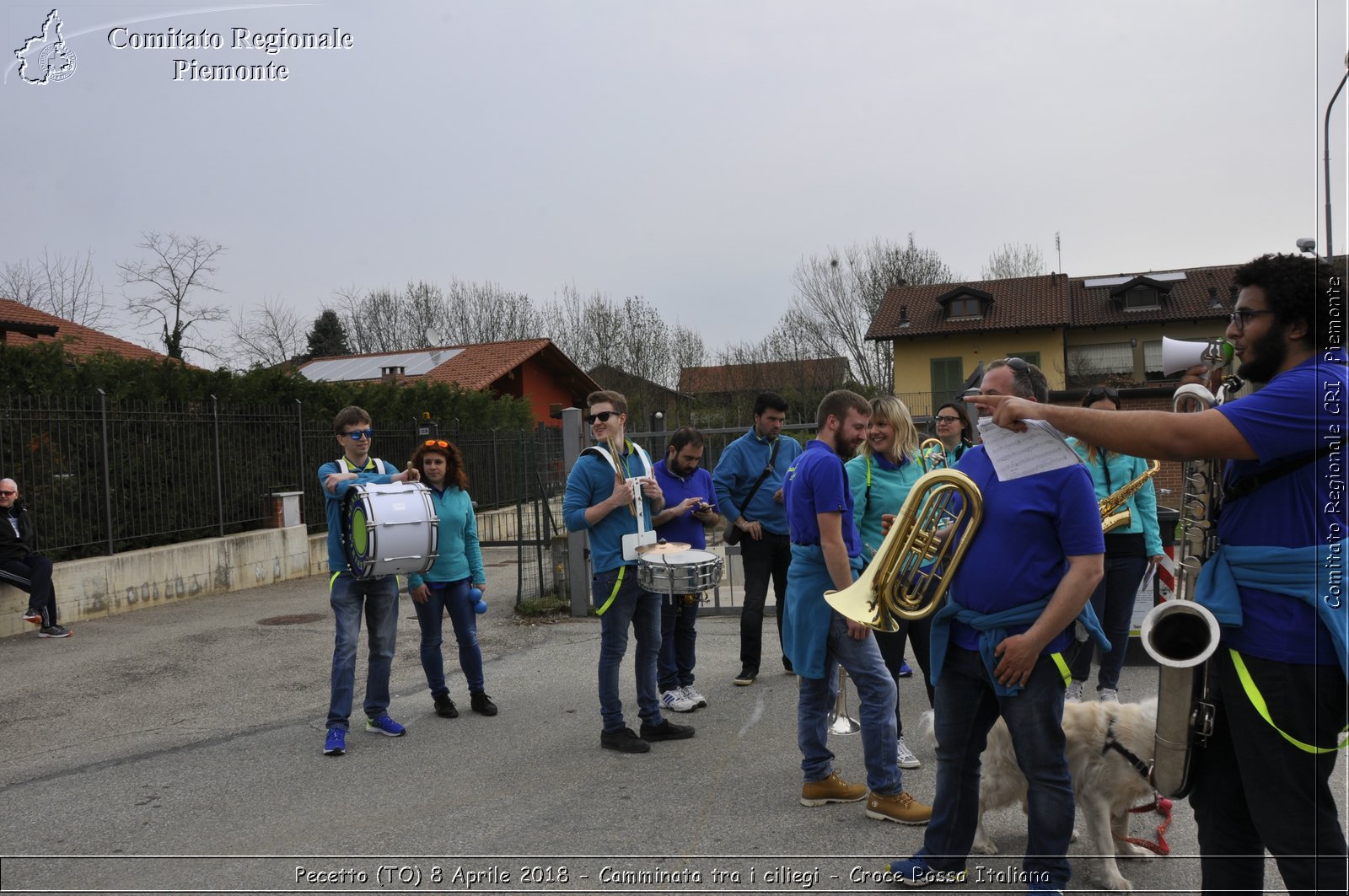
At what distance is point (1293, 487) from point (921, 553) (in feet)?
4.43

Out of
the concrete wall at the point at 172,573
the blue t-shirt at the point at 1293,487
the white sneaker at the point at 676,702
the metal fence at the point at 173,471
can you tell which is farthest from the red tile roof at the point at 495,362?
the blue t-shirt at the point at 1293,487

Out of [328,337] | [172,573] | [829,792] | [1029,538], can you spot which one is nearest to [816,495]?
[1029,538]

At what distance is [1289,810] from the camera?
2.59 meters

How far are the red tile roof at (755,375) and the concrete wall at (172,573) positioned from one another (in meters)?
26.3

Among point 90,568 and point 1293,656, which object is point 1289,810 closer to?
point 1293,656

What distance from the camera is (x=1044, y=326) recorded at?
4325 centimetres

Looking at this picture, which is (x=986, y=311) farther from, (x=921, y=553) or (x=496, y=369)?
(x=921, y=553)

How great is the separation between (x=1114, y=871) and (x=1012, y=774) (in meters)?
0.49

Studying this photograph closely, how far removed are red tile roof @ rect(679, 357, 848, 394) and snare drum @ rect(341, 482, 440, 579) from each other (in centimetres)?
3407

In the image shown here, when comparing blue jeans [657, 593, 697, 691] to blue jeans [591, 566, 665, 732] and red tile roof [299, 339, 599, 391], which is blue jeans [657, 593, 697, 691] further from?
red tile roof [299, 339, 599, 391]

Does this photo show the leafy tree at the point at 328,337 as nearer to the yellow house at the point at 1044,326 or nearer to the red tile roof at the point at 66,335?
the red tile roof at the point at 66,335

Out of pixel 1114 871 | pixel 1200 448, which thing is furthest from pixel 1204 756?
pixel 1114 871

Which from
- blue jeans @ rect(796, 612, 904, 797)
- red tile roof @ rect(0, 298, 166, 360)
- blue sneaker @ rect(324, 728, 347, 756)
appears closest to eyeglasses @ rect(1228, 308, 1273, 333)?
blue jeans @ rect(796, 612, 904, 797)

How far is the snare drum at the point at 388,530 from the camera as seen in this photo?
5.88 m
